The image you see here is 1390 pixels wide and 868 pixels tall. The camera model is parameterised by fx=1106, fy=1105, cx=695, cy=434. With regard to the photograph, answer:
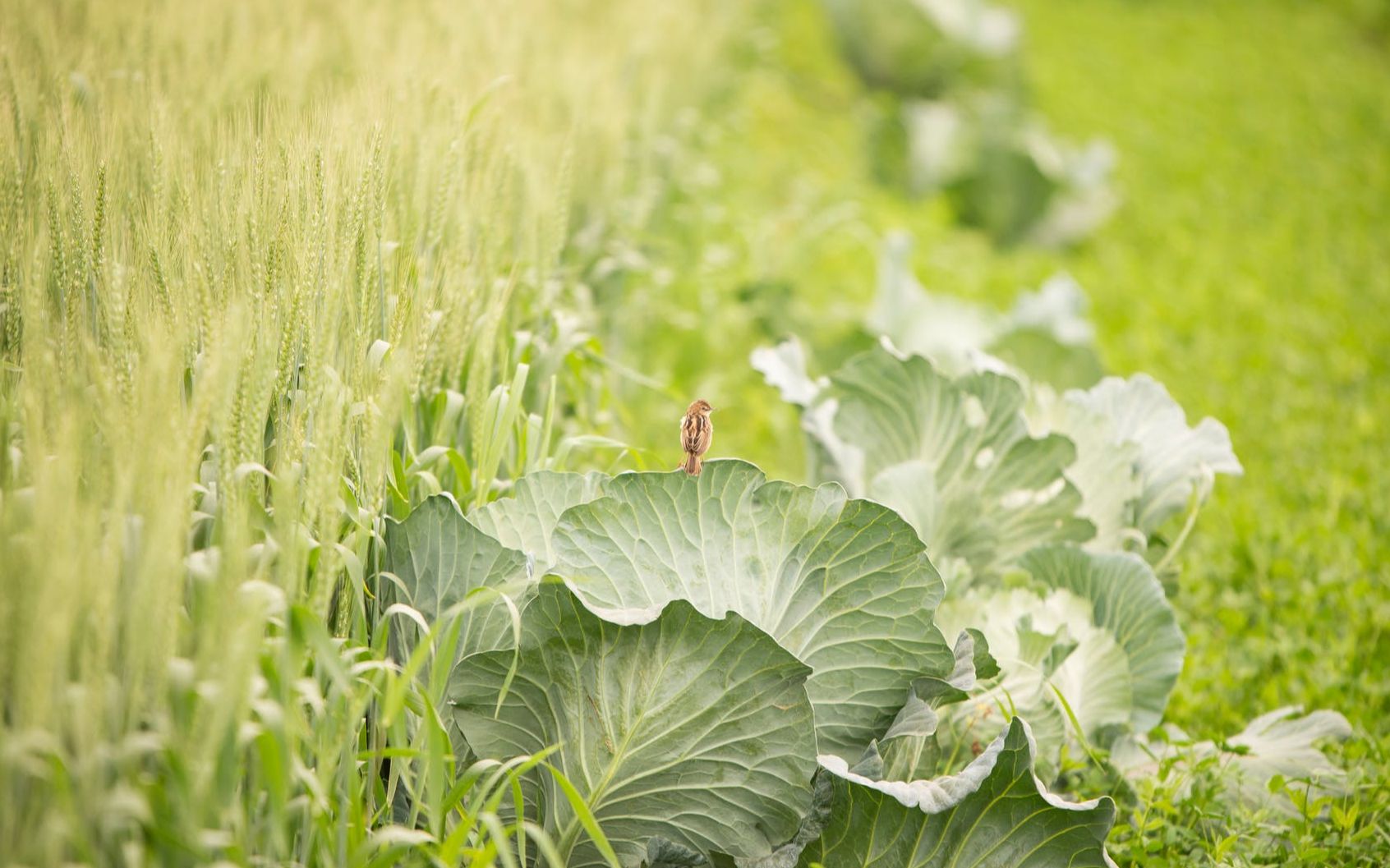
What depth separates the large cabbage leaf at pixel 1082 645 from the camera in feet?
6.78

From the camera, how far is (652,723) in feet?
5.36

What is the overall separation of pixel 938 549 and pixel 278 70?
78.4 inches

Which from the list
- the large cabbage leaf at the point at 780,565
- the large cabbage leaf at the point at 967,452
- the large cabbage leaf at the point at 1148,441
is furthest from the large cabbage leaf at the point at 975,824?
the large cabbage leaf at the point at 1148,441

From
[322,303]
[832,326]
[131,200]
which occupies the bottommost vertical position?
[832,326]

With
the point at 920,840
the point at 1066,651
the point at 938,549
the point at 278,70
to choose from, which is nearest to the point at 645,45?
the point at 278,70

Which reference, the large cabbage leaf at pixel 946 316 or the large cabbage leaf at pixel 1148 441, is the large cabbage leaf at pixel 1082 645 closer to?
the large cabbage leaf at pixel 1148 441

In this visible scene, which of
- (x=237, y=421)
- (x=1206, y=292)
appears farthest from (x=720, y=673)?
(x=1206, y=292)

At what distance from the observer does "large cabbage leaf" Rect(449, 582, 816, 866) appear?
1599mm

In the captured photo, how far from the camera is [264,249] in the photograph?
168cm

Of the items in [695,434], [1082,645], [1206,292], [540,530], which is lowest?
[1206,292]

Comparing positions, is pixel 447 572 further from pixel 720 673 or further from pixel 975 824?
pixel 975 824

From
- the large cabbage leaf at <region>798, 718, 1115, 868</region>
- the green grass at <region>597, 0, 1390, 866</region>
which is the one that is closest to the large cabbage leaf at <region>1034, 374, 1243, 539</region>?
the green grass at <region>597, 0, 1390, 866</region>

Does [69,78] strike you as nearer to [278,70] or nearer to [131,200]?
[278,70]

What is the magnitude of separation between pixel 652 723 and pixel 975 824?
0.52 meters
